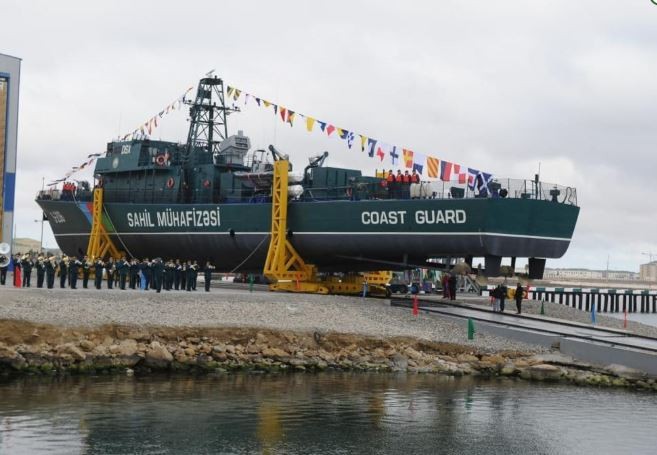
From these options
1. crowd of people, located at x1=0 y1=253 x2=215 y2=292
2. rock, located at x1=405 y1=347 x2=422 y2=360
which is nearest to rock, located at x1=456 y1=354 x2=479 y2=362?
→ rock, located at x1=405 y1=347 x2=422 y2=360

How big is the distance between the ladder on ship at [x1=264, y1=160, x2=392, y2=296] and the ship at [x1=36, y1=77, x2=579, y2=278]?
0.48m

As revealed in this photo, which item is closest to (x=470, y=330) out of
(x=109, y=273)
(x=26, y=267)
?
(x=109, y=273)

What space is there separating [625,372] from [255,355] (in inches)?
400

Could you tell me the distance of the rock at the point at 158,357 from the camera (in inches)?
1027

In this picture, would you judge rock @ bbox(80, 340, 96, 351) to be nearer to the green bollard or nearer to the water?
the water

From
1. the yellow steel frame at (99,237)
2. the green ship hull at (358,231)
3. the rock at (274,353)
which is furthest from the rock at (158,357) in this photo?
the yellow steel frame at (99,237)

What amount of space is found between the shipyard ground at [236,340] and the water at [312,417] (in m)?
1.02

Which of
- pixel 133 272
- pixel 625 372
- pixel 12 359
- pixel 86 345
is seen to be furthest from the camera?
pixel 133 272

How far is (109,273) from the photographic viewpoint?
3500cm

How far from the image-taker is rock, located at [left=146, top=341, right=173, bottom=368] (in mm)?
26094

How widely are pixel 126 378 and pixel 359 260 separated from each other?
598 inches

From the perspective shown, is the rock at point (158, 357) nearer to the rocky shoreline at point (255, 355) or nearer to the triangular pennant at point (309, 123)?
the rocky shoreline at point (255, 355)

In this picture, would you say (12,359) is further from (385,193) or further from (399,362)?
(385,193)

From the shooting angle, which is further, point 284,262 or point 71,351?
point 284,262
